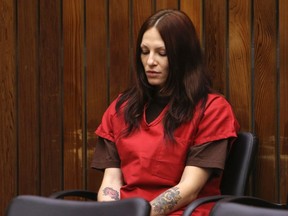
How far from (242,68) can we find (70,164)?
1047 mm

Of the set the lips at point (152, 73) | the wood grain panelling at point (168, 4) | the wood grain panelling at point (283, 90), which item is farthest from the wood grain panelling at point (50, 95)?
the wood grain panelling at point (283, 90)

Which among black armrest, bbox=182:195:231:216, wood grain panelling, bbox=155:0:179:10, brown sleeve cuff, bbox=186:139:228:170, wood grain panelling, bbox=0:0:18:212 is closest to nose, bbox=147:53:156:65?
brown sleeve cuff, bbox=186:139:228:170

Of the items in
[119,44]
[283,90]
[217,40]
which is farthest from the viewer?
[119,44]

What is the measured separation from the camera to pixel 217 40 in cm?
389

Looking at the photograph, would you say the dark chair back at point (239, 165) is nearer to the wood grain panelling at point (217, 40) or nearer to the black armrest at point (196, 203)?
the black armrest at point (196, 203)

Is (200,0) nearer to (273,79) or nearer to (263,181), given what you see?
(273,79)

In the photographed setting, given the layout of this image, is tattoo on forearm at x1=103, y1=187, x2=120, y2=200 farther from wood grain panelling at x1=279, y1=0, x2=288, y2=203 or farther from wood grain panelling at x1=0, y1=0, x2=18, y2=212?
wood grain panelling at x1=0, y1=0, x2=18, y2=212

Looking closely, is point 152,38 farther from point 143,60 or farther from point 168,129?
point 168,129

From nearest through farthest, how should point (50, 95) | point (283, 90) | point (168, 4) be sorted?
1. point (283, 90)
2. point (168, 4)
3. point (50, 95)

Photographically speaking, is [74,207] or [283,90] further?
[283,90]

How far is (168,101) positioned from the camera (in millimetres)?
3559

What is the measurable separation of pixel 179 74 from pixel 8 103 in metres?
1.18

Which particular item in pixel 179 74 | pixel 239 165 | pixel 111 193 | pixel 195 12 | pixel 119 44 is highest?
pixel 195 12

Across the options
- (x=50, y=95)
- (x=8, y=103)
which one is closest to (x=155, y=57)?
(x=50, y=95)
